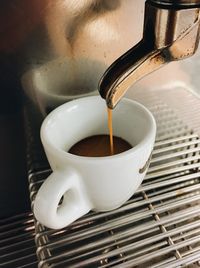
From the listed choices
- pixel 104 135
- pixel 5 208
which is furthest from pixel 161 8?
pixel 5 208

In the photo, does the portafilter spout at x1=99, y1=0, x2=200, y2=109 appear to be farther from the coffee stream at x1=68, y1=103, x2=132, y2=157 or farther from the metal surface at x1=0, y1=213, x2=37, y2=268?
the metal surface at x1=0, y1=213, x2=37, y2=268

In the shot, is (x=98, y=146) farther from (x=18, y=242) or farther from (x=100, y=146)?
(x=18, y=242)

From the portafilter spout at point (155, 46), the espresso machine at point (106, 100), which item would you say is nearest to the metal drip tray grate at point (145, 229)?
the espresso machine at point (106, 100)

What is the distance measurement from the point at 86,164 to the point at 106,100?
0.05 metres

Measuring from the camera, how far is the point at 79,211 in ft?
0.92

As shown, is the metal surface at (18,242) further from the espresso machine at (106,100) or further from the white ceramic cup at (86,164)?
the white ceramic cup at (86,164)

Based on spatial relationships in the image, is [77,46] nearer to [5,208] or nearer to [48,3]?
[48,3]

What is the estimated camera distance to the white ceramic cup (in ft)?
0.84

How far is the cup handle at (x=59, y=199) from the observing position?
0.25 m

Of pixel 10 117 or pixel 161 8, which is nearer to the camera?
pixel 161 8

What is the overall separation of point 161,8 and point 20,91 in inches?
7.0

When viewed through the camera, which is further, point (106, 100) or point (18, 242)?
point (18, 242)

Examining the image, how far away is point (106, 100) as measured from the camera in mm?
245

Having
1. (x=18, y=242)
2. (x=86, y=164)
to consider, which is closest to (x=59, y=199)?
(x=86, y=164)
